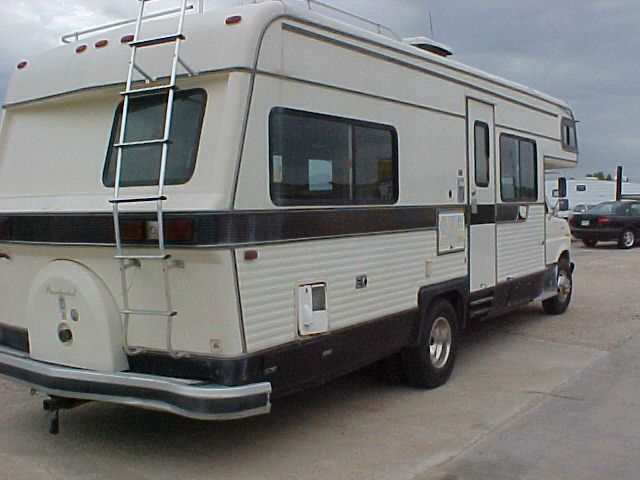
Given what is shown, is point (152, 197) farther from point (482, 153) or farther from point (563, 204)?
point (563, 204)

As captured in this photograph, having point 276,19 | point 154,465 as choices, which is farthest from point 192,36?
point 154,465

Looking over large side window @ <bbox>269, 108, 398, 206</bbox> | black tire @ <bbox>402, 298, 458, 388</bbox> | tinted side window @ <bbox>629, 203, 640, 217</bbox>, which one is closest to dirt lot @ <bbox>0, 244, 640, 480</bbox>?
black tire @ <bbox>402, 298, 458, 388</bbox>

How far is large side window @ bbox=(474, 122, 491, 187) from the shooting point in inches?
309

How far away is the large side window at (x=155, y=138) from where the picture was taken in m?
5.01

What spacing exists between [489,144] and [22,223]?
4719 mm

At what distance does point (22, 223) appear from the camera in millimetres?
5625

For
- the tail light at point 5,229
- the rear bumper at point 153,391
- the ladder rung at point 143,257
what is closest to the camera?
the rear bumper at point 153,391

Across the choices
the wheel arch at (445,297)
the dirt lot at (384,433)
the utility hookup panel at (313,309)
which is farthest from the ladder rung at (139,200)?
the wheel arch at (445,297)

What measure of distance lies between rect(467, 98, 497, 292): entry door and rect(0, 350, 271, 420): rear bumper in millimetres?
3592

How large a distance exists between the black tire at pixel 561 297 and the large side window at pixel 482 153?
3.18 metres

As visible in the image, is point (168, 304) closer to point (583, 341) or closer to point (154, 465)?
point (154, 465)

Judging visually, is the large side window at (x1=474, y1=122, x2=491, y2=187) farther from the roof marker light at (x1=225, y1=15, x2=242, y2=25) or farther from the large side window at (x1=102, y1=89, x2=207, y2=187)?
the large side window at (x1=102, y1=89, x2=207, y2=187)

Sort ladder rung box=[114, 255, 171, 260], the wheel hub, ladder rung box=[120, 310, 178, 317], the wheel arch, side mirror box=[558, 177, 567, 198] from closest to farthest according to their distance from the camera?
ladder rung box=[114, 255, 171, 260] < ladder rung box=[120, 310, 178, 317] < the wheel arch < the wheel hub < side mirror box=[558, 177, 567, 198]

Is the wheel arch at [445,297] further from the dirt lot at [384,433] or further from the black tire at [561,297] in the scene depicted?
the black tire at [561,297]
